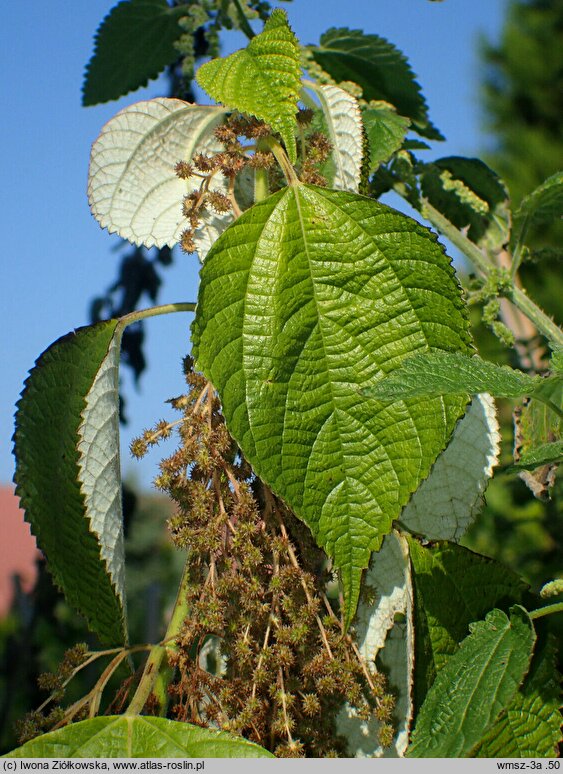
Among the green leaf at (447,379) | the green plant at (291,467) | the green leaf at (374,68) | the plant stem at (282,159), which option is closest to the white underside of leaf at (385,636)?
the green plant at (291,467)

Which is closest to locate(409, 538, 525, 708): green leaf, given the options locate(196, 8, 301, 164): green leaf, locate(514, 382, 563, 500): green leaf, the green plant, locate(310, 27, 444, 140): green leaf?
the green plant

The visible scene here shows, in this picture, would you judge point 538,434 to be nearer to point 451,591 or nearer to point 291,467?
point 451,591

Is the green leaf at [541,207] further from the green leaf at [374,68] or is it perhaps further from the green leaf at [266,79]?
the green leaf at [266,79]

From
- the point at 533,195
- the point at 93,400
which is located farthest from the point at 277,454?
the point at 533,195

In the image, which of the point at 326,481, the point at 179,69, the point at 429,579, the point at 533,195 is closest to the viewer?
the point at 326,481

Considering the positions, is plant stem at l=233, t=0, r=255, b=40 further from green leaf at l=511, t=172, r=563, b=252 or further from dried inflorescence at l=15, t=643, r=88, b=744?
dried inflorescence at l=15, t=643, r=88, b=744

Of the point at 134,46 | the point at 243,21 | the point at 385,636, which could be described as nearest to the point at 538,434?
the point at 385,636

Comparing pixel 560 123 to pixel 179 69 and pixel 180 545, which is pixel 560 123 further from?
pixel 180 545
